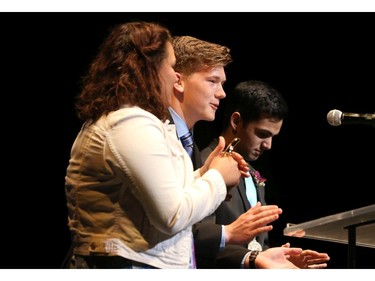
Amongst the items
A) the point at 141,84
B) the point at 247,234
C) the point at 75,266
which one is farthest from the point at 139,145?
the point at 247,234

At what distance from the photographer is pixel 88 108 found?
2.02 metres

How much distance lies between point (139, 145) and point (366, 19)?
3157 millimetres

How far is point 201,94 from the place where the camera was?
9.88 feet

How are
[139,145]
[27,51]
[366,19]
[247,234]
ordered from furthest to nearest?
[366,19], [27,51], [247,234], [139,145]

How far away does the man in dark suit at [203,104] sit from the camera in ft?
8.64

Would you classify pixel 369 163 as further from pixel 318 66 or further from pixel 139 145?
pixel 139 145

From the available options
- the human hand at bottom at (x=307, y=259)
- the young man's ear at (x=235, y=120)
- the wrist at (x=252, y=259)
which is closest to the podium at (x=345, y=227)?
the human hand at bottom at (x=307, y=259)

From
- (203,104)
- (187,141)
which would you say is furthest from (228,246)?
(203,104)

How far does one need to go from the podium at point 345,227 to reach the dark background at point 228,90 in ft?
4.52

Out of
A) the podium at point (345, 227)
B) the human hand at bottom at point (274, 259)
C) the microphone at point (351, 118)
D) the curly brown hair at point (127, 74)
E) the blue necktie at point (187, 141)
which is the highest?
the curly brown hair at point (127, 74)

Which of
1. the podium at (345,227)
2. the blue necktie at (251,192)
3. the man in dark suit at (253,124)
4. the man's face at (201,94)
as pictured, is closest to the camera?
the podium at (345,227)

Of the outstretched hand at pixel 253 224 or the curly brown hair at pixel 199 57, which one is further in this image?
the curly brown hair at pixel 199 57

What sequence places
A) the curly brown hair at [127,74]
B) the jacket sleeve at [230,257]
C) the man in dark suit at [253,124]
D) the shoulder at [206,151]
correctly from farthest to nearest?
the man in dark suit at [253,124]
the shoulder at [206,151]
the jacket sleeve at [230,257]
the curly brown hair at [127,74]

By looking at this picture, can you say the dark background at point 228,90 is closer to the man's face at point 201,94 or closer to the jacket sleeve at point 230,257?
the man's face at point 201,94
